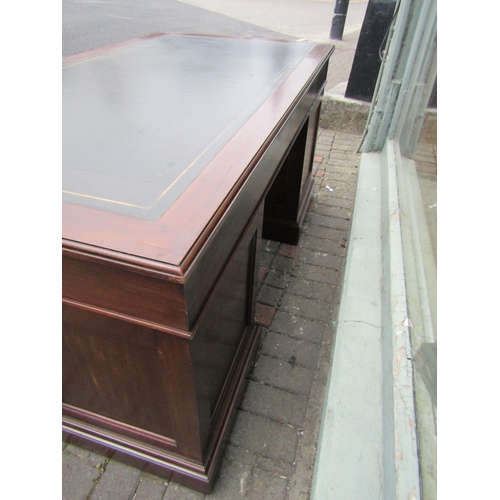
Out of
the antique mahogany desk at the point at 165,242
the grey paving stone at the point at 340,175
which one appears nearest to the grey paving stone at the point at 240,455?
the antique mahogany desk at the point at 165,242

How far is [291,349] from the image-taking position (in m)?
1.97

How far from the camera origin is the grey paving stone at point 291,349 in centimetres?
192

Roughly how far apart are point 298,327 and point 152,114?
4.38 ft

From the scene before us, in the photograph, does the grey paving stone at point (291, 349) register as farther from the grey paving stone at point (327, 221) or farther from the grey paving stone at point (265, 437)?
the grey paving stone at point (327, 221)

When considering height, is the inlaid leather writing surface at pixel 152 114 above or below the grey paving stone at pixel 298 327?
above

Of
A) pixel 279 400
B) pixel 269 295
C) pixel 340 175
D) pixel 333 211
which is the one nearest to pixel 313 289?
pixel 269 295

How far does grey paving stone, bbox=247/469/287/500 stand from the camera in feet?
4.67

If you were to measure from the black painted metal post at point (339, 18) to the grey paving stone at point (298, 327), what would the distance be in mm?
7644

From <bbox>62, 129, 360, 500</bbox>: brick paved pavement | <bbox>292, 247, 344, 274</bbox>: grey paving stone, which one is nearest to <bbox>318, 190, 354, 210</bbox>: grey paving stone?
<bbox>62, 129, 360, 500</bbox>: brick paved pavement

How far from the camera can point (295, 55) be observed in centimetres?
210

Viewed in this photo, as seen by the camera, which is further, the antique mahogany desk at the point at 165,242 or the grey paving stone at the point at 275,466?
the grey paving stone at the point at 275,466

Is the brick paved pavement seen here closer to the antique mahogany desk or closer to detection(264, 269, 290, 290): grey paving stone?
detection(264, 269, 290, 290): grey paving stone

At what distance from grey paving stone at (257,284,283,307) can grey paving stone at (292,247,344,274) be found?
36 cm

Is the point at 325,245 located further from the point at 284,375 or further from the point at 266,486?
the point at 266,486
